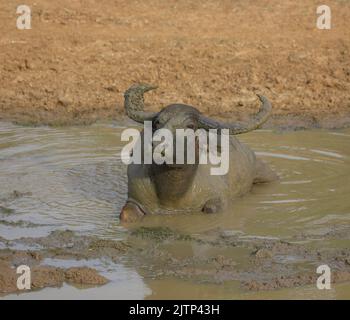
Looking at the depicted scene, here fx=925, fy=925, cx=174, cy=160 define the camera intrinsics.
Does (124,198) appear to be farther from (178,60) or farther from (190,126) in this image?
(178,60)

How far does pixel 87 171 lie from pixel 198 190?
1966 millimetres

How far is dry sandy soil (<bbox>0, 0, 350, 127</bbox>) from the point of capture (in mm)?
13211

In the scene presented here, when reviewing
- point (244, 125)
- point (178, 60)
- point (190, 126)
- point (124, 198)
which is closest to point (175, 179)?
point (190, 126)

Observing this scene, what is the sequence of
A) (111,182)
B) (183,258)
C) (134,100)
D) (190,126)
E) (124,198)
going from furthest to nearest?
(111,182) → (124,198) → (134,100) → (190,126) → (183,258)

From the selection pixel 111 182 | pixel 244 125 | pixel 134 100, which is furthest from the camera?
pixel 111 182

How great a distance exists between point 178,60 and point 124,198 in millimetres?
5045

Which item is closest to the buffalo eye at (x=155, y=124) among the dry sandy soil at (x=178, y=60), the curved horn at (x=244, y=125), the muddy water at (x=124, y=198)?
the curved horn at (x=244, y=125)

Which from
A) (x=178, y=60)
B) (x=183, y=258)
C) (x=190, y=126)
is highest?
(x=178, y=60)

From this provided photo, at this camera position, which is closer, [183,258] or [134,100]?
[183,258]

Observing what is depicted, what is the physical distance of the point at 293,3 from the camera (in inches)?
616

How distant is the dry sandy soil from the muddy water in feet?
3.54

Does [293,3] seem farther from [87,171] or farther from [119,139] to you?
[87,171]

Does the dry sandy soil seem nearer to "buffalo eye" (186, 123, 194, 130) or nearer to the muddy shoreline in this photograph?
"buffalo eye" (186, 123, 194, 130)

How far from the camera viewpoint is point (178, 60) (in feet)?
46.0
